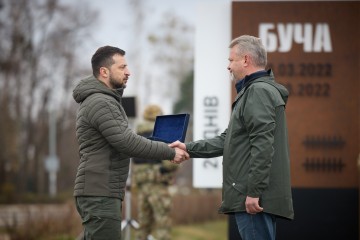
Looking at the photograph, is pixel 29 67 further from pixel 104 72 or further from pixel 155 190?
pixel 104 72

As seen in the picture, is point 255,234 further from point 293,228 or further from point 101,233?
point 293,228

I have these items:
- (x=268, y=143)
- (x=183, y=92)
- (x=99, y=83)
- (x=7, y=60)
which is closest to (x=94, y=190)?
(x=99, y=83)

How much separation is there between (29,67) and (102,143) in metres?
30.3

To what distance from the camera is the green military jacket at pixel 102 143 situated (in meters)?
5.39

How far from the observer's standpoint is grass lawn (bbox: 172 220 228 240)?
54.2 feet

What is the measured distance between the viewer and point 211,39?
984cm

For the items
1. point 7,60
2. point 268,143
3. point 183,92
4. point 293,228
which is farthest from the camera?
point 183,92

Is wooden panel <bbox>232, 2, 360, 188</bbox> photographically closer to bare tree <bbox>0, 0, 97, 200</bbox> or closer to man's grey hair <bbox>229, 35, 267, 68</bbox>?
man's grey hair <bbox>229, 35, 267, 68</bbox>

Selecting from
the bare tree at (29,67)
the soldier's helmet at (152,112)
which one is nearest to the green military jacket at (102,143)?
the soldier's helmet at (152,112)

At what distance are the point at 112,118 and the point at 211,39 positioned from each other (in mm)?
4569

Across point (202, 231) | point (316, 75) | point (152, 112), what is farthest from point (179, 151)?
point (202, 231)

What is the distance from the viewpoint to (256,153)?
16.8 ft

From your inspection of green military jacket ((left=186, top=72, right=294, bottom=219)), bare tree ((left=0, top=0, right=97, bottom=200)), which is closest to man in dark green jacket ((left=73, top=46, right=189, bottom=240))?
green military jacket ((left=186, top=72, right=294, bottom=219))

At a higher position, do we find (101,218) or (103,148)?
(103,148)
